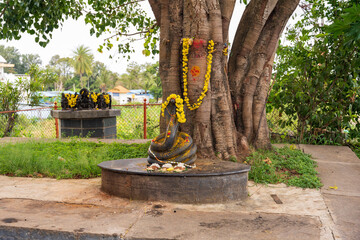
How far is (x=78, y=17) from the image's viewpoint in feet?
32.2

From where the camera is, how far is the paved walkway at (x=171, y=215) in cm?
350

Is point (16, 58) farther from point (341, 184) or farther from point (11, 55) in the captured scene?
point (341, 184)

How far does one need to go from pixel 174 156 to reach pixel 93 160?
2.13 m

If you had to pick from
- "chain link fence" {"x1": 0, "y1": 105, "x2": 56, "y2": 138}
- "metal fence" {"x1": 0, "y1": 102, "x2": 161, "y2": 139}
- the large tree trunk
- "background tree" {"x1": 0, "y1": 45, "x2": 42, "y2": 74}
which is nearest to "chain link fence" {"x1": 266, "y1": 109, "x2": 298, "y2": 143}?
the large tree trunk

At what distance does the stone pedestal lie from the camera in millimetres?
9672

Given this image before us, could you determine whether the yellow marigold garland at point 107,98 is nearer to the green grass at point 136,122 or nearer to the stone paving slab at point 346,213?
the green grass at point 136,122

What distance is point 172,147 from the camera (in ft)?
15.9

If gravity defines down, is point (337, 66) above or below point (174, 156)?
above

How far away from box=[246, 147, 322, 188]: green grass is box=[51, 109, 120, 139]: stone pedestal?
5.19 m

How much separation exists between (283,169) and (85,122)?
20.0 feet

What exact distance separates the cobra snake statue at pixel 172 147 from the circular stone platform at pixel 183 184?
0.79ft

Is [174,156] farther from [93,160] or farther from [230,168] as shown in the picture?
[93,160]

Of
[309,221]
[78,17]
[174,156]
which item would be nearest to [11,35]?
[78,17]

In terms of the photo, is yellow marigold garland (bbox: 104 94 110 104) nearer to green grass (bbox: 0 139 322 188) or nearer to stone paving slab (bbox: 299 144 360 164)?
green grass (bbox: 0 139 322 188)
